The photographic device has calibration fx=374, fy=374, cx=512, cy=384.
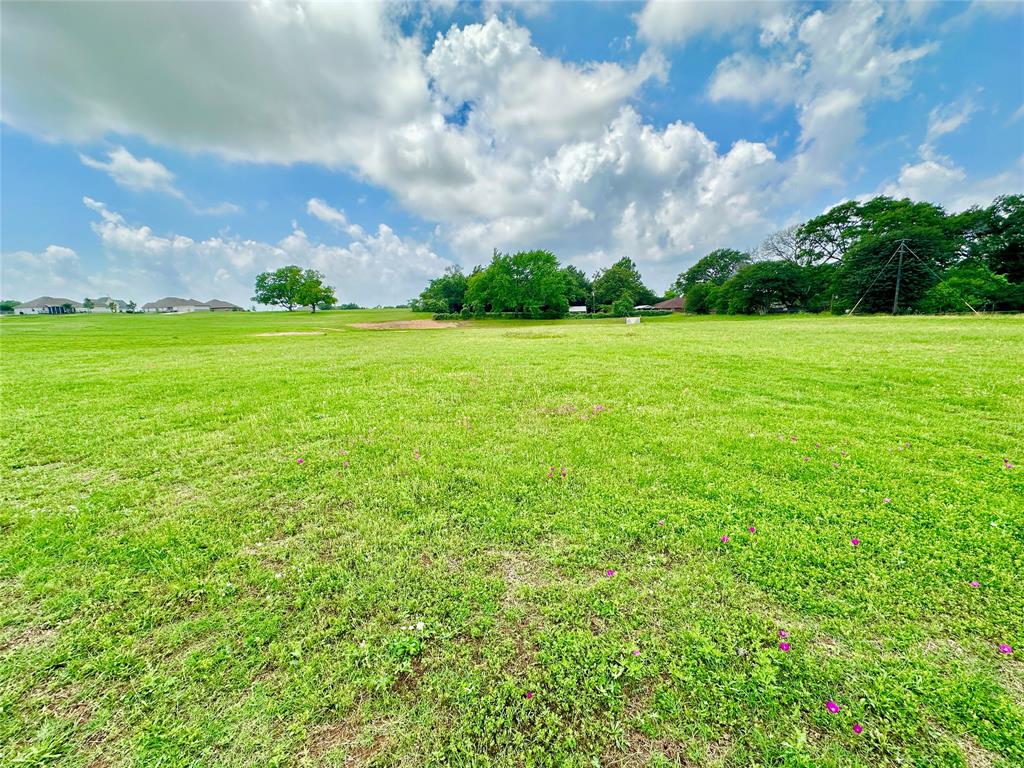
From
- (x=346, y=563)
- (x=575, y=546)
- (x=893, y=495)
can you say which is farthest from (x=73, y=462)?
(x=893, y=495)

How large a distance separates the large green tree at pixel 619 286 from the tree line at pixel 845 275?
12.1 inches

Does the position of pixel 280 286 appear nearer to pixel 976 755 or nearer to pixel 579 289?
pixel 579 289

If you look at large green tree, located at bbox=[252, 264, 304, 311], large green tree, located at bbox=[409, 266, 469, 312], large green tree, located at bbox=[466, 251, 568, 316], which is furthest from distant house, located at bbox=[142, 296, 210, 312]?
large green tree, located at bbox=[466, 251, 568, 316]

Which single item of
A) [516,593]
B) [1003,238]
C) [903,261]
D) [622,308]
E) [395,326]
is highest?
[1003,238]

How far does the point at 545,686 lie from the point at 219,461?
5.33m

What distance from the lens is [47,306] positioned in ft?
354

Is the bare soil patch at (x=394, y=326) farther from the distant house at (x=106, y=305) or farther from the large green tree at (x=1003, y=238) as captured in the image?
the distant house at (x=106, y=305)

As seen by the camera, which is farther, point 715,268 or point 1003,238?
point 715,268

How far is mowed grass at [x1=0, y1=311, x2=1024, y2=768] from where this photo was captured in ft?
6.59

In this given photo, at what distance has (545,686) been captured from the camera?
2248 mm

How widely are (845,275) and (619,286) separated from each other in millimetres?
44596

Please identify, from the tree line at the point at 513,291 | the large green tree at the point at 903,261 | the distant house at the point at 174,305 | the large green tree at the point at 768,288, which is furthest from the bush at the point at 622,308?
the distant house at the point at 174,305

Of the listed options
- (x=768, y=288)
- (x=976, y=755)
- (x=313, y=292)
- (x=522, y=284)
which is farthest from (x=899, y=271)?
(x=313, y=292)

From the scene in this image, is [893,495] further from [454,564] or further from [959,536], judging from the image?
[454,564]
